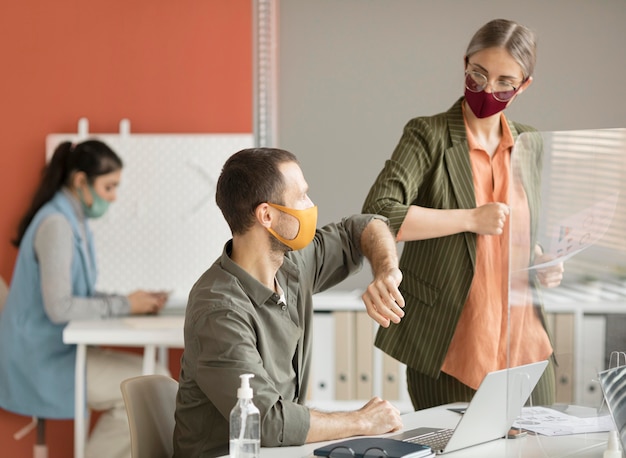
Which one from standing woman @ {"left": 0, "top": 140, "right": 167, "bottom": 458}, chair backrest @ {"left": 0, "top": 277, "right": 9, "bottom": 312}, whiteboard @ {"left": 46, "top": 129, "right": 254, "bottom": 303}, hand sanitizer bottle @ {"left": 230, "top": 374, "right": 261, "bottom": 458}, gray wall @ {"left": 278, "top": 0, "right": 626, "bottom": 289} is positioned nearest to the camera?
hand sanitizer bottle @ {"left": 230, "top": 374, "right": 261, "bottom": 458}

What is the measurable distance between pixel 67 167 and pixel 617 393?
2968 mm

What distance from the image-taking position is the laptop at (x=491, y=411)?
1.52m

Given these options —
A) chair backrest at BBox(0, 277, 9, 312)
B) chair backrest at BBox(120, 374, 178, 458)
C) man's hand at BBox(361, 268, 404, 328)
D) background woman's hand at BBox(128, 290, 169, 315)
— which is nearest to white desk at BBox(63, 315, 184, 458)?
background woman's hand at BBox(128, 290, 169, 315)

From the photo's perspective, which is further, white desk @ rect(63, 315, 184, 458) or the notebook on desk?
white desk @ rect(63, 315, 184, 458)

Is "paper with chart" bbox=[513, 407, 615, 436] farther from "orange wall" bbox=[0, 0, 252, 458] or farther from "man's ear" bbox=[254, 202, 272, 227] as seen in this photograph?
"orange wall" bbox=[0, 0, 252, 458]

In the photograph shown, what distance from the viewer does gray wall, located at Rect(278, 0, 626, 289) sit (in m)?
3.38

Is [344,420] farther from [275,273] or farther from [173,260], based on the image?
[173,260]

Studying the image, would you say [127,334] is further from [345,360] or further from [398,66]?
[398,66]

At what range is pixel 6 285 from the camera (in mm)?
4070

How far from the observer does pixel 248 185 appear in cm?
185

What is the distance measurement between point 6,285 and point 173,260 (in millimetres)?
760

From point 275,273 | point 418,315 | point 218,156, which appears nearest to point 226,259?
point 275,273

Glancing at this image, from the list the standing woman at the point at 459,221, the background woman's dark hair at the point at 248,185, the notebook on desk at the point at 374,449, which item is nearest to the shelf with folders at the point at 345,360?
the standing woman at the point at 459,221

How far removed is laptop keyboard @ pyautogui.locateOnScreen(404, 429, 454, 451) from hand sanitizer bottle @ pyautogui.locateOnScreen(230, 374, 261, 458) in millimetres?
310
